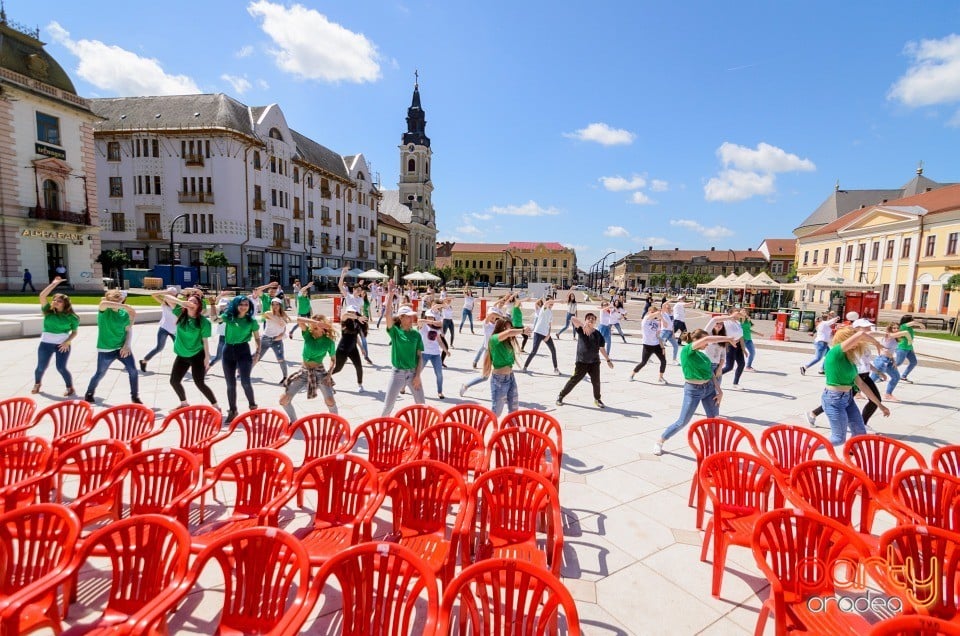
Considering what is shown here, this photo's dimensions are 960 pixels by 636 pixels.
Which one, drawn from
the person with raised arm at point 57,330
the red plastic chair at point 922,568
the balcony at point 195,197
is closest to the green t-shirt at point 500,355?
the red plastic chair at point 922,568

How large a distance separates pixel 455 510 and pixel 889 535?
3363 mm

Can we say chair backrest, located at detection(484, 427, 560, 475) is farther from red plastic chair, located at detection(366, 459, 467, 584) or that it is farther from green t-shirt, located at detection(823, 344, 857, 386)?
green t-shirt, located at detection(823, 344, 857, 386)

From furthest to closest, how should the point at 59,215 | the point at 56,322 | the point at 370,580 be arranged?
the point at 59,215, the point at 56,322, the point at 370,580

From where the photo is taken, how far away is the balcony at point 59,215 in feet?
95.4

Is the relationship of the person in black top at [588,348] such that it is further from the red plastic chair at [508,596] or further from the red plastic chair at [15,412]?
the red plastic chair at [15,412]

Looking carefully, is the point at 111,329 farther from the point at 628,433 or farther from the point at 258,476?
the point at 628,433

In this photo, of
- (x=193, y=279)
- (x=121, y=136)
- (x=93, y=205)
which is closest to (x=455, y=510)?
(x=93, y=205)

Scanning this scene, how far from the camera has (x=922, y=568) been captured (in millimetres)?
2695

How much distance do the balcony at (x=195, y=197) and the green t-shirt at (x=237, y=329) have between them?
142ft

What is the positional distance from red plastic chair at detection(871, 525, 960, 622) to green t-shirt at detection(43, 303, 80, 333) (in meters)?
10.8

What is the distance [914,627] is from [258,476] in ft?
13.3

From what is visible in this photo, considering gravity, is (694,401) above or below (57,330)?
below

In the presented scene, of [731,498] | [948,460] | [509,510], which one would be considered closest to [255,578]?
[509,510]

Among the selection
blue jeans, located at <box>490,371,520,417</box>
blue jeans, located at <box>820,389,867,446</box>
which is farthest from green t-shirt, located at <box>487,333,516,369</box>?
blue jeans, located at <box>820,389,867,446</box>
